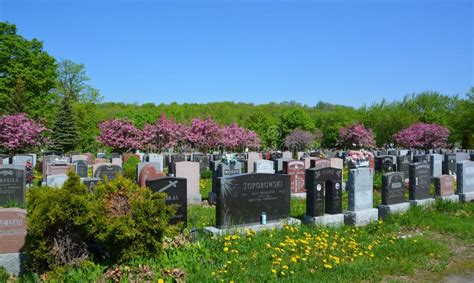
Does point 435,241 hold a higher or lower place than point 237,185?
lower

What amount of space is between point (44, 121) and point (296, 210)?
109 ft

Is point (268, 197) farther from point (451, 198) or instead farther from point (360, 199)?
point (451, 198)

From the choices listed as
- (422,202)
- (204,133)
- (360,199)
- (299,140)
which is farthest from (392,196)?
(299,140)

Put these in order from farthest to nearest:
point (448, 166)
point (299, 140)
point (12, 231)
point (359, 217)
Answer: point (299, 140)
point (448, 166)
point (359, 217)
point (12, 231)

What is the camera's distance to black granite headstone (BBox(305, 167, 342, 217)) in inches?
401

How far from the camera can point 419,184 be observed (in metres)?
12.8

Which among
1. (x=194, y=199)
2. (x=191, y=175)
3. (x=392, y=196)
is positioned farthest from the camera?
(x=191, y=175)

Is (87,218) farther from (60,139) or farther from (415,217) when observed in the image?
(60,139)

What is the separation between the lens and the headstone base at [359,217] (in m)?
10.6

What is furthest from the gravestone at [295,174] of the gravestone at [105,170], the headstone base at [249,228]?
the gravestone at [105,170]

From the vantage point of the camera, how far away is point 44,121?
38.9m

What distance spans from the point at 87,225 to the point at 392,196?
8518mm

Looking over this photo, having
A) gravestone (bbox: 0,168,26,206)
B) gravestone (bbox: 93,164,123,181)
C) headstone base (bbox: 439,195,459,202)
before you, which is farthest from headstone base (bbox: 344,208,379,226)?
gravestone (bbox: 93,164,123,181)

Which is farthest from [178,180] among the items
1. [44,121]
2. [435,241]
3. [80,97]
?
[80,97]
